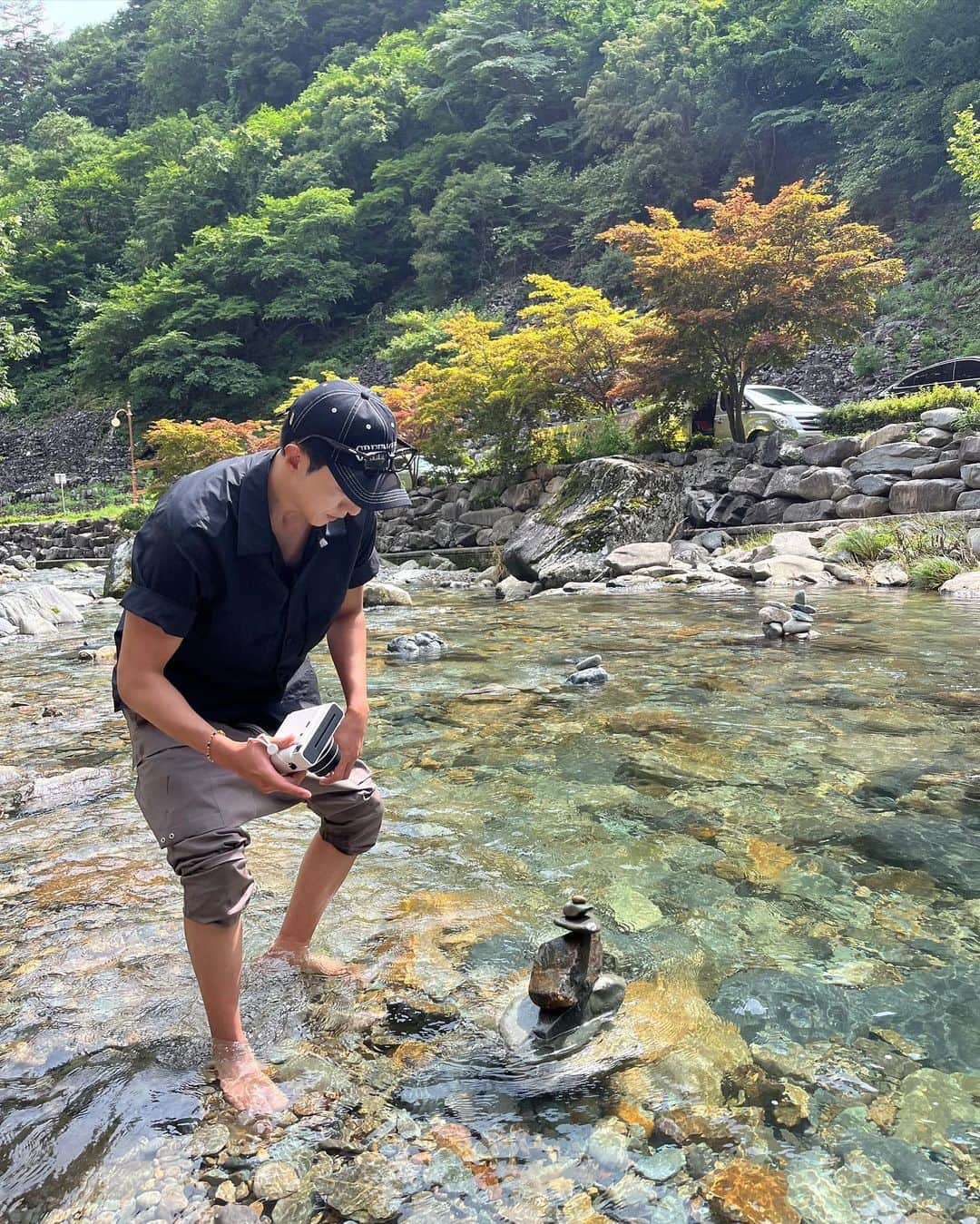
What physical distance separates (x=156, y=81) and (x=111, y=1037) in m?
→ 70.8

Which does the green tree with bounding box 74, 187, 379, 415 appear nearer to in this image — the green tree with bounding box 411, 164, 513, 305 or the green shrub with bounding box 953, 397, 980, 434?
the green tree with bounding box 411, 164, 513, 305

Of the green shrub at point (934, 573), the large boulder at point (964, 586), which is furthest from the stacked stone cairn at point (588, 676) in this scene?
the green shrub at point (934, 573)

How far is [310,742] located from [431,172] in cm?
4173

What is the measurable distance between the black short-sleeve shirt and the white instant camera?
218 millimetres

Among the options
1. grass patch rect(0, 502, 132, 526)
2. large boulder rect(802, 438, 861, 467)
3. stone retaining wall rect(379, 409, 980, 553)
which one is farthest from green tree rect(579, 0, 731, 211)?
grass patch rect(0, 502, 132, 526)

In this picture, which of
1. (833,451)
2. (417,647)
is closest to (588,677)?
(417,647)

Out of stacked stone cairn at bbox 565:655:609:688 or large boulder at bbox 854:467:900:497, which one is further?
large boulder at bbox 854:467:900:497

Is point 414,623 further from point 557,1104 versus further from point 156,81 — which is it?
point 156,81

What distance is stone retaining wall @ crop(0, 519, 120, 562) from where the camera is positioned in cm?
2667

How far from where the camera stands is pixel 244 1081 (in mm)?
1670

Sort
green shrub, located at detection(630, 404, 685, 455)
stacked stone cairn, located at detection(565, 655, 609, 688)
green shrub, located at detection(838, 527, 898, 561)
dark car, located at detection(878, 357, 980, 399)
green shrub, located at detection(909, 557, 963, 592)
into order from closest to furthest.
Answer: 1. stacked stone cairn, located at detection(565, 655, 609, 688)
2. green shrub, located at detection(909, 557, 963, 592)
3. green shrub, located at detection(838, 527, 898, 561)
4. green shrub, located at detection(630, 404, 685, 455)
5. dark car, located at detection(878, 357, 980, 399)

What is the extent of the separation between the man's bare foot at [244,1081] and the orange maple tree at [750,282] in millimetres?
15608

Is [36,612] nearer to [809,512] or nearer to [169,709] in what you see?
[169,709]

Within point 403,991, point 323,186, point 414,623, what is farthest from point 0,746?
point 323,186
